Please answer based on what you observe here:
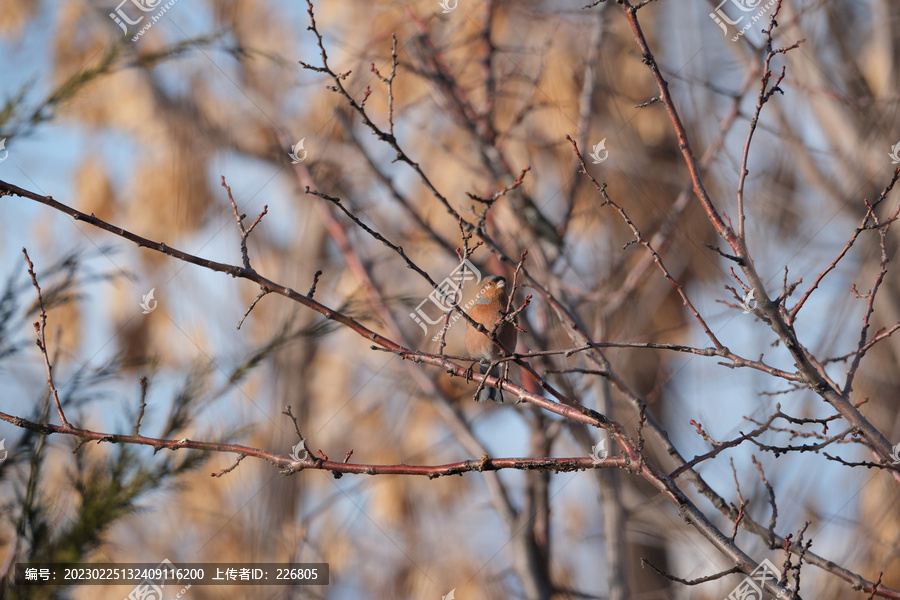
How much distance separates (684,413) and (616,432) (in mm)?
2326

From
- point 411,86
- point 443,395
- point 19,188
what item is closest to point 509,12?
point 411,86

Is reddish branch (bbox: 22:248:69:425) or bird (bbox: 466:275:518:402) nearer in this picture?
reddish branch (bbox: 22:248:69:425)

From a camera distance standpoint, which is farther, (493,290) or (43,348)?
(493,290)

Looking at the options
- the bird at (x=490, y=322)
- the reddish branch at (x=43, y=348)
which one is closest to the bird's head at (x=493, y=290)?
the bird at (x=490, y=322)

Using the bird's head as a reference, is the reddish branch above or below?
below

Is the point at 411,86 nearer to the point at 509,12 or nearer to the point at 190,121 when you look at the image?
the point at 509,12

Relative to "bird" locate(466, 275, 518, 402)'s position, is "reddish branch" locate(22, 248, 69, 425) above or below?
below

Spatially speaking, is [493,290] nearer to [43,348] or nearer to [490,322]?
[490,322]

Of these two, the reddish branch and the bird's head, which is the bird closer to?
the bird's head

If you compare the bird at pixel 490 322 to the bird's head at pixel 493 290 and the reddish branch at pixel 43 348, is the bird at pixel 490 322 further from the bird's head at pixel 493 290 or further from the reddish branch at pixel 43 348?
the reddish branch at pixel 43 348

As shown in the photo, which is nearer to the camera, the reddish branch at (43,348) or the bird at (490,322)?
the reddish branch at (43,348)

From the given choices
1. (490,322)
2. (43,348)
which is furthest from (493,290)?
(43,348)

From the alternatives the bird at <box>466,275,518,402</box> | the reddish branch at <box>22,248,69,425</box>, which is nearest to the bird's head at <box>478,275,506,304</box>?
the bird at <box>466,275,518,402</box>

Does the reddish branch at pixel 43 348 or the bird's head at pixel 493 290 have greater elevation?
the bird's head at pixel 493 290
